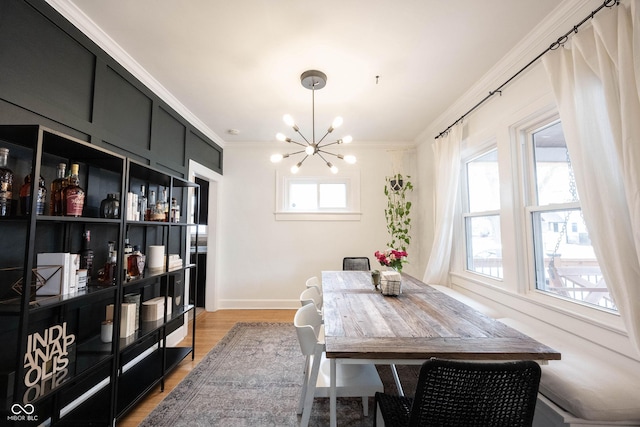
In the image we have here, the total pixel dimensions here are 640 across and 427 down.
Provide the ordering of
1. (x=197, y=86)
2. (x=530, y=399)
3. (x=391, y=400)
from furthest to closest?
(x=197, y=86) < (x=391, y=400) < (x=530, y=399)

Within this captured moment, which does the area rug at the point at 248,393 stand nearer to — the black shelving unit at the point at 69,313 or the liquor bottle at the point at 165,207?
the black shelving unit at the point at 69,313

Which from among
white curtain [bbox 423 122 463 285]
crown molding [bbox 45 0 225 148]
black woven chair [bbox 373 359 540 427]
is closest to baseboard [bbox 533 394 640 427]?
black woven chair [bbox 373 359 540 427]

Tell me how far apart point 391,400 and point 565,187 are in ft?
6.20

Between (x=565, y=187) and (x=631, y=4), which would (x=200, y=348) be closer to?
(x=565, y=187)

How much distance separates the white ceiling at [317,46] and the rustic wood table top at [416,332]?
6.39 feet

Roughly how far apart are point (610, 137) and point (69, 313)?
3.42m

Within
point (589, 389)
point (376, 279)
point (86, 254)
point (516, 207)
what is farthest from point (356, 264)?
point (86, 254)

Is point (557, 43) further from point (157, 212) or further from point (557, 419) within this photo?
point (157, 212)

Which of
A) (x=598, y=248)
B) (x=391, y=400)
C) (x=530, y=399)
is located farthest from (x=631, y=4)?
(x=391, y=400)

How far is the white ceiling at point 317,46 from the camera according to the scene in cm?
170

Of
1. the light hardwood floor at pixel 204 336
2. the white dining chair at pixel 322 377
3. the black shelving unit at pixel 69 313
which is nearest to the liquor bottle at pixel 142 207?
the black shelving unit at pixel 69 313

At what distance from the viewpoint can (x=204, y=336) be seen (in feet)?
10.3

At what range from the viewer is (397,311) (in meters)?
1.69

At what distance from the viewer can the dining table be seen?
3.69 ft
